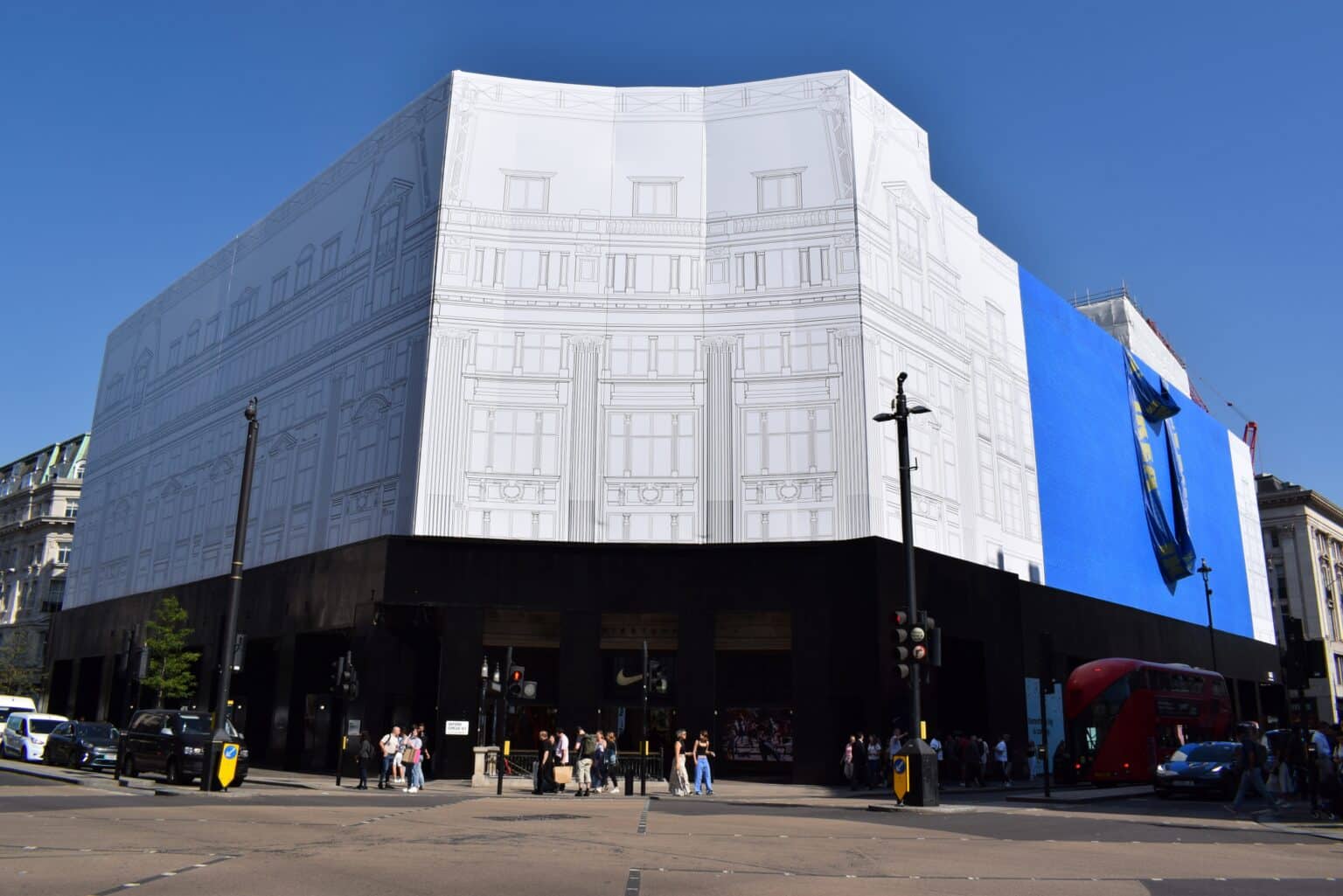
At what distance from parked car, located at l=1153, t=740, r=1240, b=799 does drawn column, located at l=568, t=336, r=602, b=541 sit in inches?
720

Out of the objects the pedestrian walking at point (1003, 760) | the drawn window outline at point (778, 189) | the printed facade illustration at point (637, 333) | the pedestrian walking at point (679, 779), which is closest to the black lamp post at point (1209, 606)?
the printed facade illustration at point (637, 333)

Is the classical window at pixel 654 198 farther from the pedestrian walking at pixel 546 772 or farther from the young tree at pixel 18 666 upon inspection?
the young tree at pixel 18 666

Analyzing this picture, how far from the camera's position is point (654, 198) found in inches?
1592

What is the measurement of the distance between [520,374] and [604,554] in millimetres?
6974

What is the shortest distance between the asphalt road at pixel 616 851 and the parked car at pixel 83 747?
35.8 ft

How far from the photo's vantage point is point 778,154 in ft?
132

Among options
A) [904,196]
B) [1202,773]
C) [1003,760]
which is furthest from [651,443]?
[1202,773]

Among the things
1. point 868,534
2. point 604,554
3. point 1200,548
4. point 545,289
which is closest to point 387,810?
point 604,554

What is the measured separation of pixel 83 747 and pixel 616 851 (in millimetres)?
26245

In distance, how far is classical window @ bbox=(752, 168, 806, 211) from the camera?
39781 millimetres

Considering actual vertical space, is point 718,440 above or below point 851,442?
above

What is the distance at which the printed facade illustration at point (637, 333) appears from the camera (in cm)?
3722

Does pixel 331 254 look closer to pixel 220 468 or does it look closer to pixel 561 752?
pixel 220 468

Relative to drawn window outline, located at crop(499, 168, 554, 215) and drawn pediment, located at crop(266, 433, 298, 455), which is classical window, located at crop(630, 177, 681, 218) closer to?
drawn window outline, located at crop(499, 168, 554, 215)
